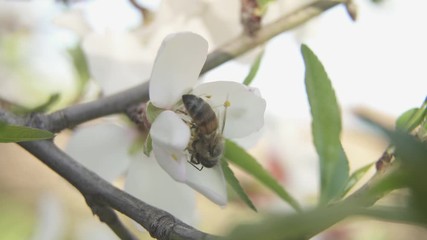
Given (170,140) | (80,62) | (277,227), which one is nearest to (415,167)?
(277,227)

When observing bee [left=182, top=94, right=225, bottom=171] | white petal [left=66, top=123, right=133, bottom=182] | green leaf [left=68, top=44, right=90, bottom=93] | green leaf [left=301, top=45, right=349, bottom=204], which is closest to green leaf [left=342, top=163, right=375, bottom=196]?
green leaf [left=301, top=45, right=349, bottom=204]

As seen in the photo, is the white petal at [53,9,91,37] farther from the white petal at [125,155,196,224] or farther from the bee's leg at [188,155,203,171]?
the bee's leg at [188,155,203,171]

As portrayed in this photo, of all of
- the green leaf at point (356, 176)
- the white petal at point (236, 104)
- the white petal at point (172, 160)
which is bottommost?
the green leaf at point (356, 176)

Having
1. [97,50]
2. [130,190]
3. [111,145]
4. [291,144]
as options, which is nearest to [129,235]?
[130,190]

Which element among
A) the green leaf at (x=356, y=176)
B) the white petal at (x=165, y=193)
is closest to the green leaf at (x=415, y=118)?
the green leaf at (x=356, y=176)

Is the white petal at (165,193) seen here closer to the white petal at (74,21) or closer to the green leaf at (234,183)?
the green leaf at (234,183)

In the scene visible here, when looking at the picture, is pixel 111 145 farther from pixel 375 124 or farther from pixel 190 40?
pixel 375 124
